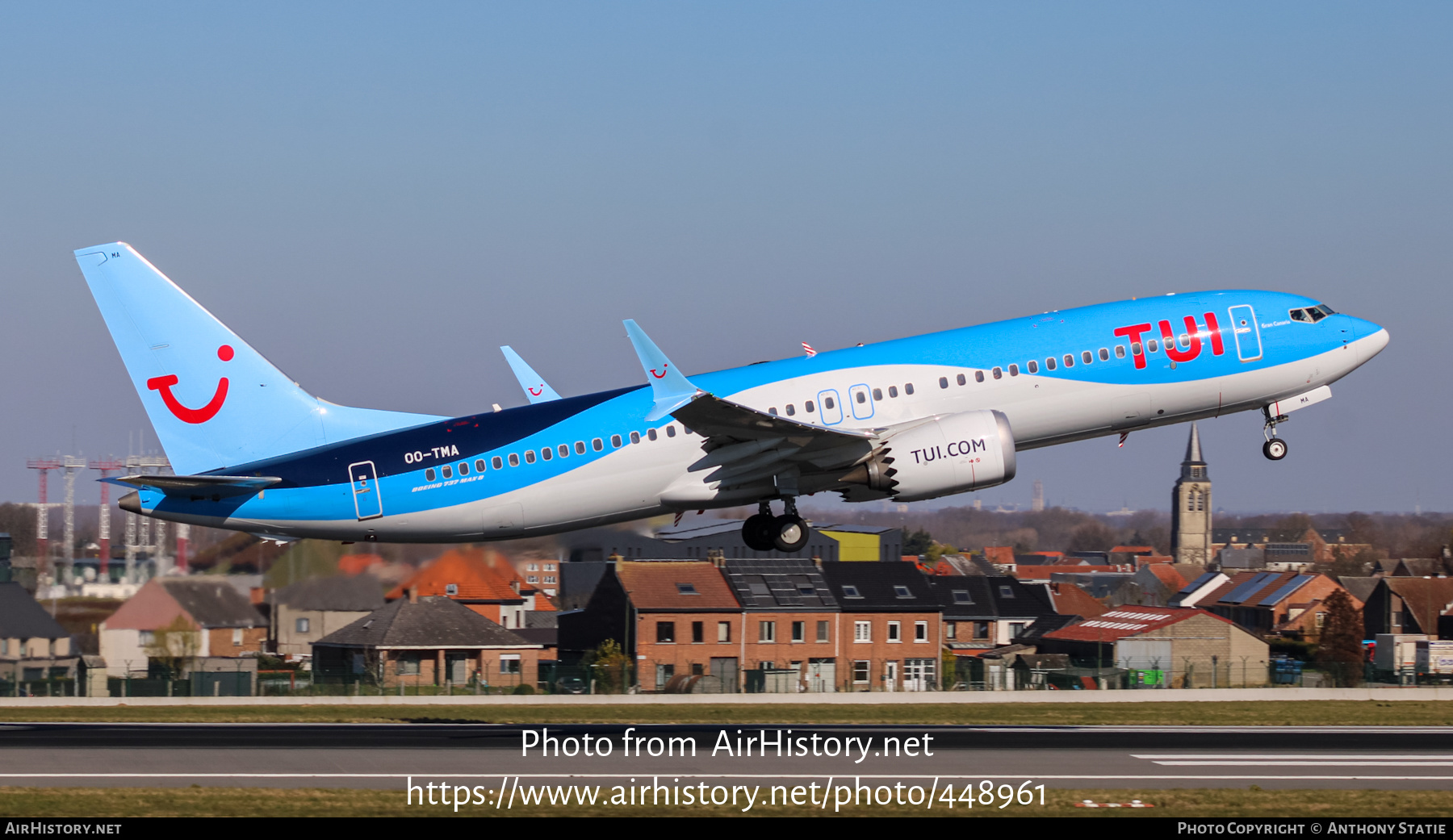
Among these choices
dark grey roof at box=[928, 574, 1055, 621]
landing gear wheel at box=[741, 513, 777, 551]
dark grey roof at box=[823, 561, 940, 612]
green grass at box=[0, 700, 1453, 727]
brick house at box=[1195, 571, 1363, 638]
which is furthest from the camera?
brick house at box=[1195, 571, 1363, 638]

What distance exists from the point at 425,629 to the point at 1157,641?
4324 cm

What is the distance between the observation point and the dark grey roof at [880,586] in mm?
85375

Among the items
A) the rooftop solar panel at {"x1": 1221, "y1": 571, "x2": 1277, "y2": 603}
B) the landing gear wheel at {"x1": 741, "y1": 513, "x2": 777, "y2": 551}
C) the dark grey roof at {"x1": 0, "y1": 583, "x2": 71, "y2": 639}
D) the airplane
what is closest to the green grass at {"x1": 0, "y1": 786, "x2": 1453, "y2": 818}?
the airplane

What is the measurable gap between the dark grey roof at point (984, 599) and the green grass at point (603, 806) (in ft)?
224

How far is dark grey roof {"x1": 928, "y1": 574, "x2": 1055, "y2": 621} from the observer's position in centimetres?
10081

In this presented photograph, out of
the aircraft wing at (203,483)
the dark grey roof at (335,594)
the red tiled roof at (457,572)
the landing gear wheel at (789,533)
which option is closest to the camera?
the aircraft wing at (203,483)

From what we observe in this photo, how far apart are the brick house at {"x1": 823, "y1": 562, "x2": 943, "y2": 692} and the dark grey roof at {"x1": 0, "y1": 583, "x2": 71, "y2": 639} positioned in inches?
1562

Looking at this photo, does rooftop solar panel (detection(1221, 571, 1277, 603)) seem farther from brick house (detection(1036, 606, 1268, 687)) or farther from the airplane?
the airplane

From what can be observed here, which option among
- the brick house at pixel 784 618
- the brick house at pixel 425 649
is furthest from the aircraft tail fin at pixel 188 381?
the brick house at pixel 784 618

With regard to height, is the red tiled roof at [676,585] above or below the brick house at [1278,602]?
above

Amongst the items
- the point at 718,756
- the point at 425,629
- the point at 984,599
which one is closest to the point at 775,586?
the point at 984,599

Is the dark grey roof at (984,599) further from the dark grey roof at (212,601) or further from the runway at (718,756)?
the runway at (718,756)

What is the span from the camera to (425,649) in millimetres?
66438

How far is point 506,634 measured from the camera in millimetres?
72625
